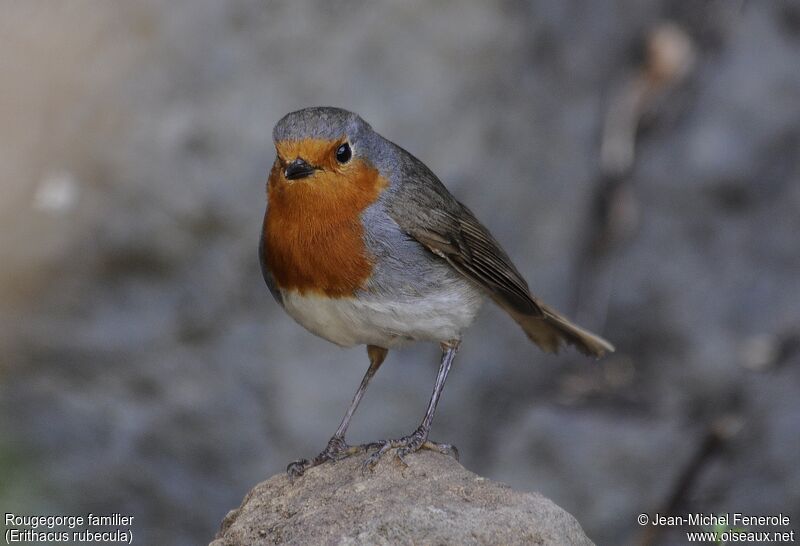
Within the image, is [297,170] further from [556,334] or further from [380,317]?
[556,334]

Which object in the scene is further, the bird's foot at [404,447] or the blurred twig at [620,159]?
the blurred twig at [620,159]

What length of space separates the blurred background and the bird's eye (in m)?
2.08

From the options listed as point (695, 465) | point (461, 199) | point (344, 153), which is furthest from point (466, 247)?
point (695, 465)

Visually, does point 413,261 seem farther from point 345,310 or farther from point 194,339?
point 194,339

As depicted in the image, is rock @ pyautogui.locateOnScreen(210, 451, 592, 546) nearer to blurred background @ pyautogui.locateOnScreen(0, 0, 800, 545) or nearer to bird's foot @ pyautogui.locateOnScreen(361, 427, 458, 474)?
bird's foot @ pyautogui.locateOnScreen(361, 427, 458, 474)

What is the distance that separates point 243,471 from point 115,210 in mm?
1723

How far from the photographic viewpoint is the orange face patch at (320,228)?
187 inches

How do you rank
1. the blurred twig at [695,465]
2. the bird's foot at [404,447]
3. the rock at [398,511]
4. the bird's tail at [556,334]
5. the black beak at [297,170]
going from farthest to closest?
the blurred twig at [695,465], the bird's tail at [556,334], the black beak at [297,170], the bird's foot at [404,447], the rock at [398,511]

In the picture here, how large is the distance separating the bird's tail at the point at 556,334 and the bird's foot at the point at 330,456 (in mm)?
1189

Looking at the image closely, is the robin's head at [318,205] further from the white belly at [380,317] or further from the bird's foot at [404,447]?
the bird's foot at [404,447]

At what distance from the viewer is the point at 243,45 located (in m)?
6.80

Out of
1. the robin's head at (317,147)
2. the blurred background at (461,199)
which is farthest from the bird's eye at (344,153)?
the blurred background at (461,199)

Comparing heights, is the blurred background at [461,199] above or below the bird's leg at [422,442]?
above

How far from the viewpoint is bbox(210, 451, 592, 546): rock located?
3766 millimetres
